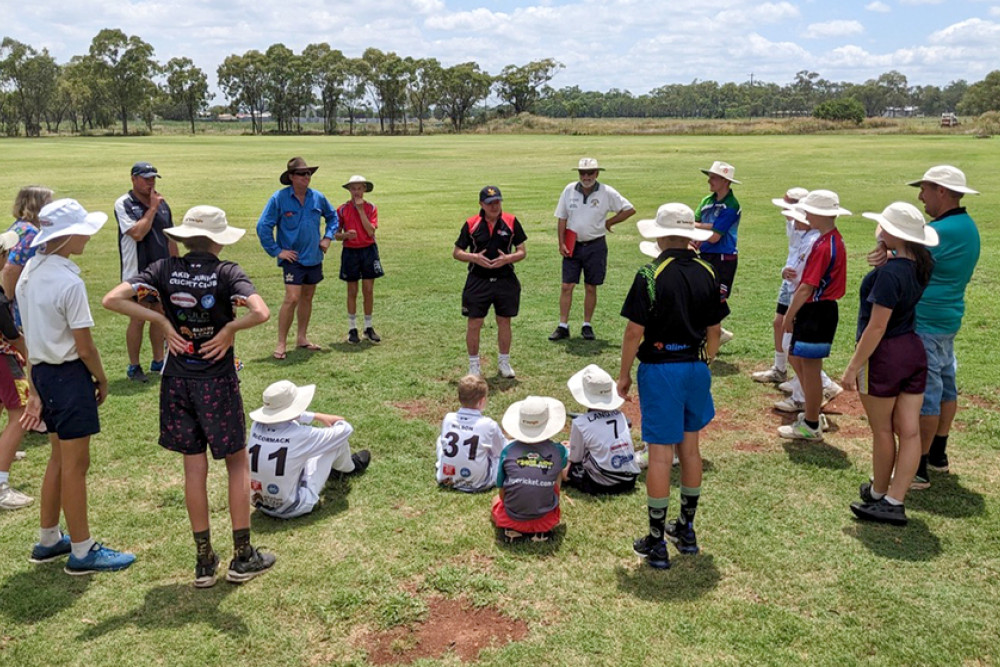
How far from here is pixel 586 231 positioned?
410 inches

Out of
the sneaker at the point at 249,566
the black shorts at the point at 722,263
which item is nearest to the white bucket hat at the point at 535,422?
the sneaker at the point at 249,566

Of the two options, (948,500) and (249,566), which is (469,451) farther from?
(948,500)

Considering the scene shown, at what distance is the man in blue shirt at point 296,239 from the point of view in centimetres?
983

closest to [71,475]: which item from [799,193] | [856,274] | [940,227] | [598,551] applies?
[598,551]

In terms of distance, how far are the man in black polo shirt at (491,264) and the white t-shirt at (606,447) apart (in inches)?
119

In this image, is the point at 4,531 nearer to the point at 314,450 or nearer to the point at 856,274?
the point at 314,450

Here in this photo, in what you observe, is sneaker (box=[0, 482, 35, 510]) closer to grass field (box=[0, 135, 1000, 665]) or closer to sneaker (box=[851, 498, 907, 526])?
grass field (box=[0, 135, 1000, 665])

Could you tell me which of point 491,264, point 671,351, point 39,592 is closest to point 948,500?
point 671,351

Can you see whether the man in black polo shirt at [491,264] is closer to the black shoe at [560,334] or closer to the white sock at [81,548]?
the black shoe at [560,334]

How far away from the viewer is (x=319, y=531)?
5.58 m

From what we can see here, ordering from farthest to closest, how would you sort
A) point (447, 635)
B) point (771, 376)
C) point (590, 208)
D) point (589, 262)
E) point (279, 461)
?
point (589, 262), point (590, 208), point (771, 376), point (279, 461), point (447, 635)

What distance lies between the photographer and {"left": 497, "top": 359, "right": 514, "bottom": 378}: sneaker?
9.03 metres

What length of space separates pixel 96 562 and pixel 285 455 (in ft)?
4.52

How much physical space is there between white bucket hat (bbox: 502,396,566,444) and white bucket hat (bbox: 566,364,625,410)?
0.39m
